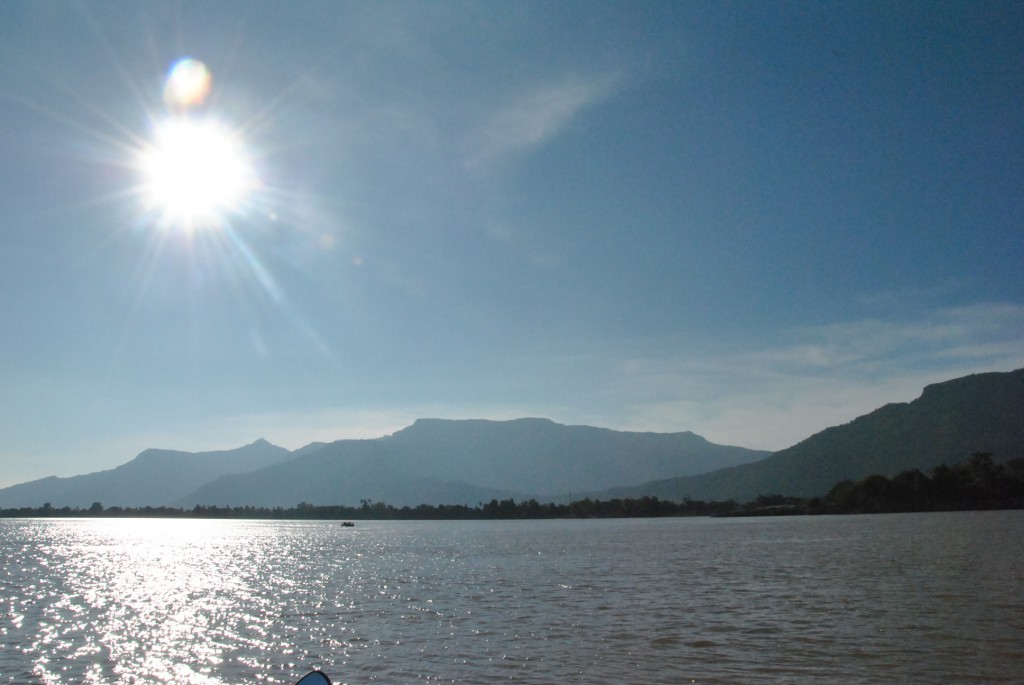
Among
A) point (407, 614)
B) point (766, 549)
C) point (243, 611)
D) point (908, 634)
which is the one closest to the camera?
point (908, 634)

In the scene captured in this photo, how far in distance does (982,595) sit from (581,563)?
130ft

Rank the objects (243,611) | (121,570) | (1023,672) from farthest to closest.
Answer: (121,570)
(243,611)
(1023,672)

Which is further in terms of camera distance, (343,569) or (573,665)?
(343,569)

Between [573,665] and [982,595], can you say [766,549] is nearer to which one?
[982,595]

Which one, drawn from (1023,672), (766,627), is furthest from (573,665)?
(1023,672)

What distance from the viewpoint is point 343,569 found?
7856 centimetres

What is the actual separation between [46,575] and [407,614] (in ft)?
179

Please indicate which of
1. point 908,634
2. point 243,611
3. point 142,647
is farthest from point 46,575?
point 908,634

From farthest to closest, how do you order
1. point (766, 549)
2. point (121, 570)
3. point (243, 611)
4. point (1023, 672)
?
1. point (766, 549)
2. point (121, 570)
3. point (243, 611)
4. point (1023, 672)

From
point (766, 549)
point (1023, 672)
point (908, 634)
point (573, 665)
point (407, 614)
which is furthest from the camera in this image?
point (766, 549)

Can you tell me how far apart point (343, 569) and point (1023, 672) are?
63.9 meters

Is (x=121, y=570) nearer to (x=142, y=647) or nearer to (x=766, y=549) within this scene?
(x=142, y=647)

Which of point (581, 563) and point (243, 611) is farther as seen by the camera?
point (581, 563)

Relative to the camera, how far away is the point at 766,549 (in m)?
94.2
